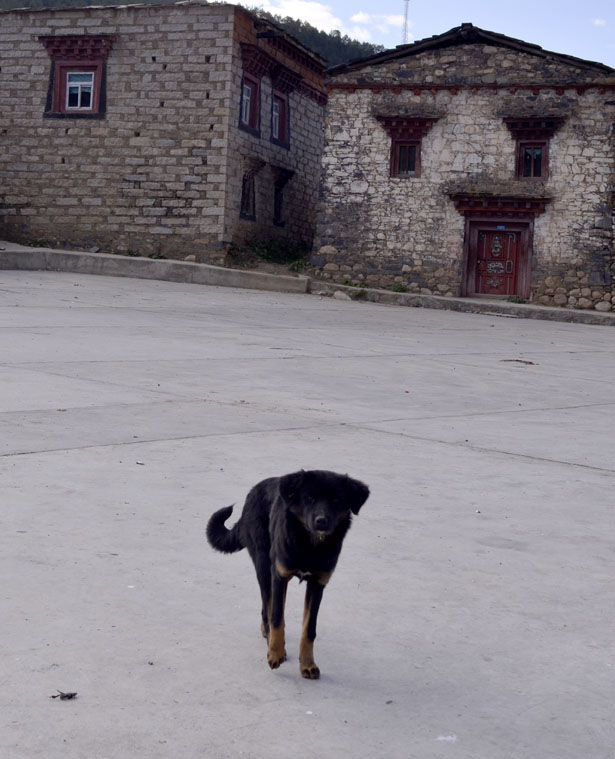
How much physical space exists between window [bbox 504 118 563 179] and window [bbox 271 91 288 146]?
22.9 feet

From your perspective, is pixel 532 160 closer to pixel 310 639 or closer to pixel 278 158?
pixel 278 158

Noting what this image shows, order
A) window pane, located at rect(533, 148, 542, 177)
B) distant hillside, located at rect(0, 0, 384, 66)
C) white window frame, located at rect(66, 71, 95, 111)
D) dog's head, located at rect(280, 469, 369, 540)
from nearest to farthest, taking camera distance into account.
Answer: dog's head, located at rect(280, 469, 369, 540) < window pane, located at rect(533, 148, 542, 177) < white window frame, located at rect(66, 71, 95, 111) < distant hillside, located at rect(0, 0, 384, 66)

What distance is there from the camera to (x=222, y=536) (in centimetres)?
342

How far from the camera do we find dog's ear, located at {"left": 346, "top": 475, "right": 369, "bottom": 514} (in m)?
2.88

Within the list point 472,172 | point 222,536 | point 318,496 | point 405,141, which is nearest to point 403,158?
point 405,141

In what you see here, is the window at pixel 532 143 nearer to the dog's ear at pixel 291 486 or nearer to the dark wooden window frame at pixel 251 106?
the dark wooden window frame at pixel 251 106

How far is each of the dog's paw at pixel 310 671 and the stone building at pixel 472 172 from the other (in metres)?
23.3

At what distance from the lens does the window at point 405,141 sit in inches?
1013

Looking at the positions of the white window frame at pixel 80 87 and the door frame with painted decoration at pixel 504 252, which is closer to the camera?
the door frame with painted decoration at pixel 504 252

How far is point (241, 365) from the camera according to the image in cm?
939

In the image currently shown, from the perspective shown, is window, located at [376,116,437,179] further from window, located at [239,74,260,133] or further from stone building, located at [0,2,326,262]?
stone building, located at [0,2,326,262]

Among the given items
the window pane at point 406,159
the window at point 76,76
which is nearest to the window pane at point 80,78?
the window at point 76,76

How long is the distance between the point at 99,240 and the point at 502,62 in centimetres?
1099

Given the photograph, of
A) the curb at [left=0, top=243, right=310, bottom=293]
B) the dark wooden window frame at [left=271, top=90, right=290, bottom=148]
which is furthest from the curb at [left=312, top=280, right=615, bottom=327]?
the dark wooden window frame at [left=271, top=90, right=290, bottom=148]
